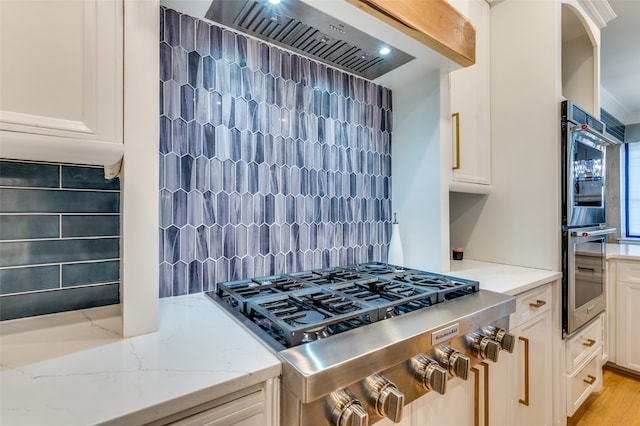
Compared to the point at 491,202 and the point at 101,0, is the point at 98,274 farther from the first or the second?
the point at 491,202

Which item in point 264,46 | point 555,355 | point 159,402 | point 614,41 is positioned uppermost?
Answer: point 614,41

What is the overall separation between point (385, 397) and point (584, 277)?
66.3 inches

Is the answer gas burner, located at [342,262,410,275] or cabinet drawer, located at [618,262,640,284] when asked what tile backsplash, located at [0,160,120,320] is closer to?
gas burner, located at [342,262,410,275]

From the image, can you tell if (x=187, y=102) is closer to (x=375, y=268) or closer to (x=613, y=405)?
(x=375, y=268)

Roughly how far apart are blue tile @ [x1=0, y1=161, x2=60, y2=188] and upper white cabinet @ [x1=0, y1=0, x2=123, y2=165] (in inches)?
9.8

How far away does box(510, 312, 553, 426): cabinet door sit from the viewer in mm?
1354

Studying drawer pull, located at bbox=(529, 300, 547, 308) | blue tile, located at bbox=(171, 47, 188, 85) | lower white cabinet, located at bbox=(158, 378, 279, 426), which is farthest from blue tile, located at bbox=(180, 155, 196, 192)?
drawer pull, located at bbox=(529, 300, 547, 308)

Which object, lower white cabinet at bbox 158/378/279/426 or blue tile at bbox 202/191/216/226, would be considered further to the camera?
blue tile at bbox 202/191/216/226

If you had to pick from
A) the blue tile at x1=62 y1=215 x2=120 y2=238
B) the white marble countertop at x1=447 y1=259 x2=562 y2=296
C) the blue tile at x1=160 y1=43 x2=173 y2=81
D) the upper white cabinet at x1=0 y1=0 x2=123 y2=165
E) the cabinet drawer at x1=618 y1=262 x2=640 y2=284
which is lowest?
the cabinet drawer at x1=618 y1=262 x2=640 y2=284

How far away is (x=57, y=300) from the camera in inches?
36.3

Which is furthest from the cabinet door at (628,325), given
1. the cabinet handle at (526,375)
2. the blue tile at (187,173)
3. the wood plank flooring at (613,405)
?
the blue tile at (187,173)

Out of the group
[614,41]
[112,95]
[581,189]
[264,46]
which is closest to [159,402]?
[112,95]

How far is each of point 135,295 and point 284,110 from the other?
0.89 metres

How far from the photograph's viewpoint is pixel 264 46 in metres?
1.25
